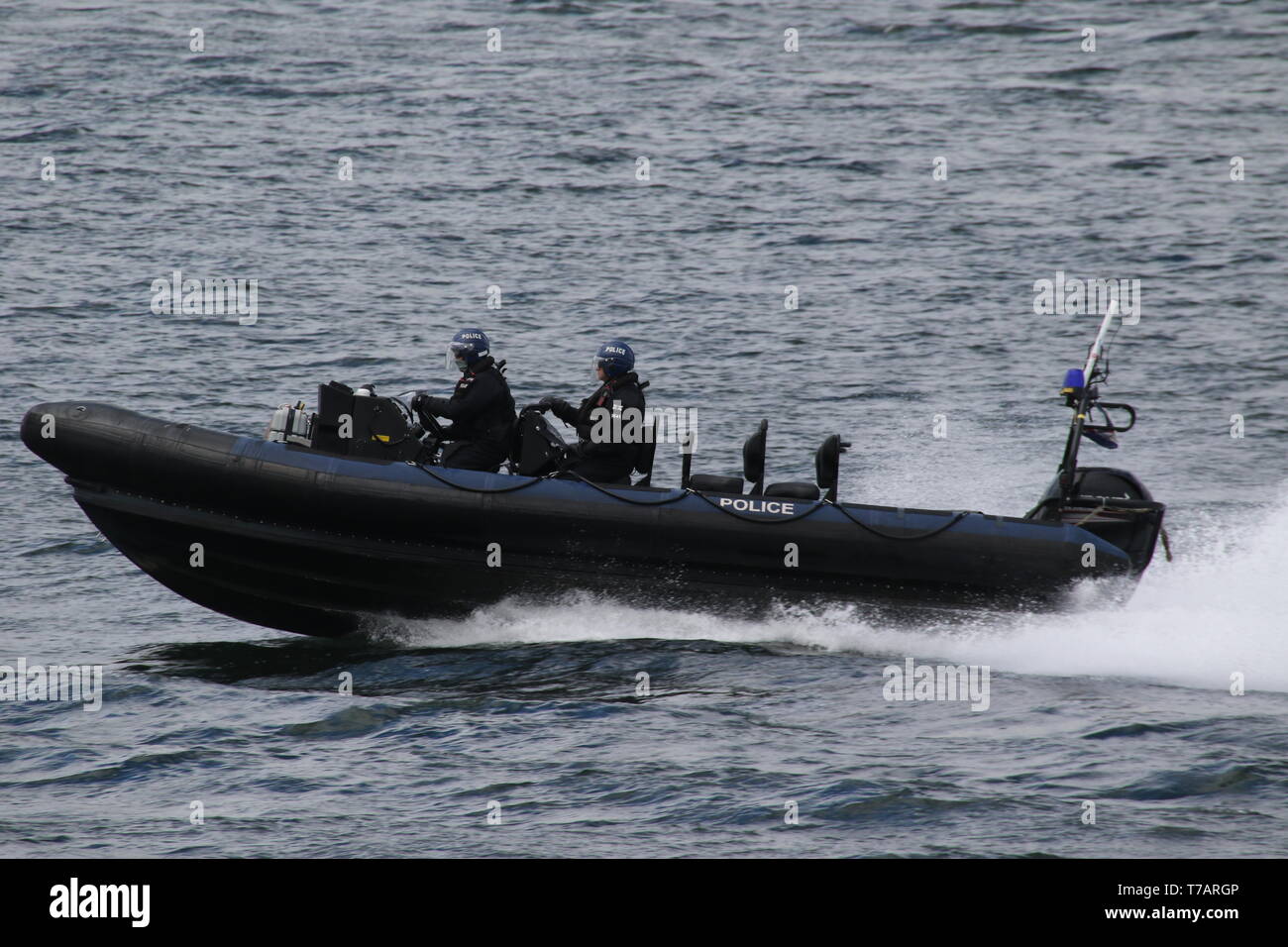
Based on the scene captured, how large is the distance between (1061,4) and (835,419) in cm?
2017

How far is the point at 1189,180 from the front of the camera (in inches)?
998

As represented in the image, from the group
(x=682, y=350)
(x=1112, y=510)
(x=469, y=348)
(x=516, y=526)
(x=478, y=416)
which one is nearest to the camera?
(x=516, y=526)

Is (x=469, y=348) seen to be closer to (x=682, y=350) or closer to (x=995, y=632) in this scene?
(x=995, y=632)

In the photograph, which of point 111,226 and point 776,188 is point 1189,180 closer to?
point 776,188

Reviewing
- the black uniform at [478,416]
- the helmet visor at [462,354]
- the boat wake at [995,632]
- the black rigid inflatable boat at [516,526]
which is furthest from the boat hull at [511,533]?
the helmet visor at [462,354]

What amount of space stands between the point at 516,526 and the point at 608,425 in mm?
941

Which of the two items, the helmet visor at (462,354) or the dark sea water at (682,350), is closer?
the dark sea water at (682,350)

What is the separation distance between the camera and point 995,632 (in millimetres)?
10688

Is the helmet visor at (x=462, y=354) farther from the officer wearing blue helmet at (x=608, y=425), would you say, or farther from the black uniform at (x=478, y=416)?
the officer wearing blue helmet at (x=608, y=425)

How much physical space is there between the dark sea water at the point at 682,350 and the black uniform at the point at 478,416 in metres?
1.10

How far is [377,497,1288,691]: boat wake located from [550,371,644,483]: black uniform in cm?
88

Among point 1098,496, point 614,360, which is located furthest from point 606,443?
point 1098,496

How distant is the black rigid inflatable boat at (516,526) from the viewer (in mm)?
10531
